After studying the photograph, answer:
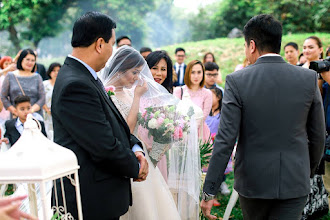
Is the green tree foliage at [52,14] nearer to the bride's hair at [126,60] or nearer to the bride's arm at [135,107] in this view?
the bride's hair at [126,60]

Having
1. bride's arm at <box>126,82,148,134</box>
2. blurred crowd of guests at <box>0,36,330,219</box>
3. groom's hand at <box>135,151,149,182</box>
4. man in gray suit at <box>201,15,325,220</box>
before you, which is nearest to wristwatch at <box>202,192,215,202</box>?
man in gray suit at <box>201,15,325,220</box>

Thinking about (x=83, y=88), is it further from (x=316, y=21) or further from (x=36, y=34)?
(x=36, y=34)

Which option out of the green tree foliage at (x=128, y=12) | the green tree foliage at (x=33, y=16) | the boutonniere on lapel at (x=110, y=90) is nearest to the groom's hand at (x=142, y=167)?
the boutonniere on lapel at (x=110, y=90)

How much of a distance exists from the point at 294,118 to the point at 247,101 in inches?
11.7

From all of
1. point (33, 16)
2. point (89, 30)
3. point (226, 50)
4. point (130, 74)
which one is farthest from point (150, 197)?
point (33, 16)

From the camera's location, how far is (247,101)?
234cm

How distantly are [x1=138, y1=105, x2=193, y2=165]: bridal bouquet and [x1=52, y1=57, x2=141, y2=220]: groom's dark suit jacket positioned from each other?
81 cm

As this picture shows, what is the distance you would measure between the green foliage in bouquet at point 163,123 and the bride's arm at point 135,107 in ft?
0.22

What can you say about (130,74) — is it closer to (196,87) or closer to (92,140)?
(92,140)

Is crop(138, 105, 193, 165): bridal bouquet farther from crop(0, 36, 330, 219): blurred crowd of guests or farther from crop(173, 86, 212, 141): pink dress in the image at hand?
crop(173, 86, 212, 141): pink dress

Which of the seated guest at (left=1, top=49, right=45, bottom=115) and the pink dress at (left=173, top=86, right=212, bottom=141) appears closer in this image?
the pink dress at (left=173, top=86, right=212, bottom=141)

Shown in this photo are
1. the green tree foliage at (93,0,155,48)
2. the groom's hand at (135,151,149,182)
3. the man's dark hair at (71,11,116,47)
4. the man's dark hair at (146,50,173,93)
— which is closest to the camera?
the man's dark hair at (71,11,116,47)

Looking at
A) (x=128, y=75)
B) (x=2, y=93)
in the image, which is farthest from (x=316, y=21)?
(x=128, y=75)

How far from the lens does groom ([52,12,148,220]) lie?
6.52 feet
